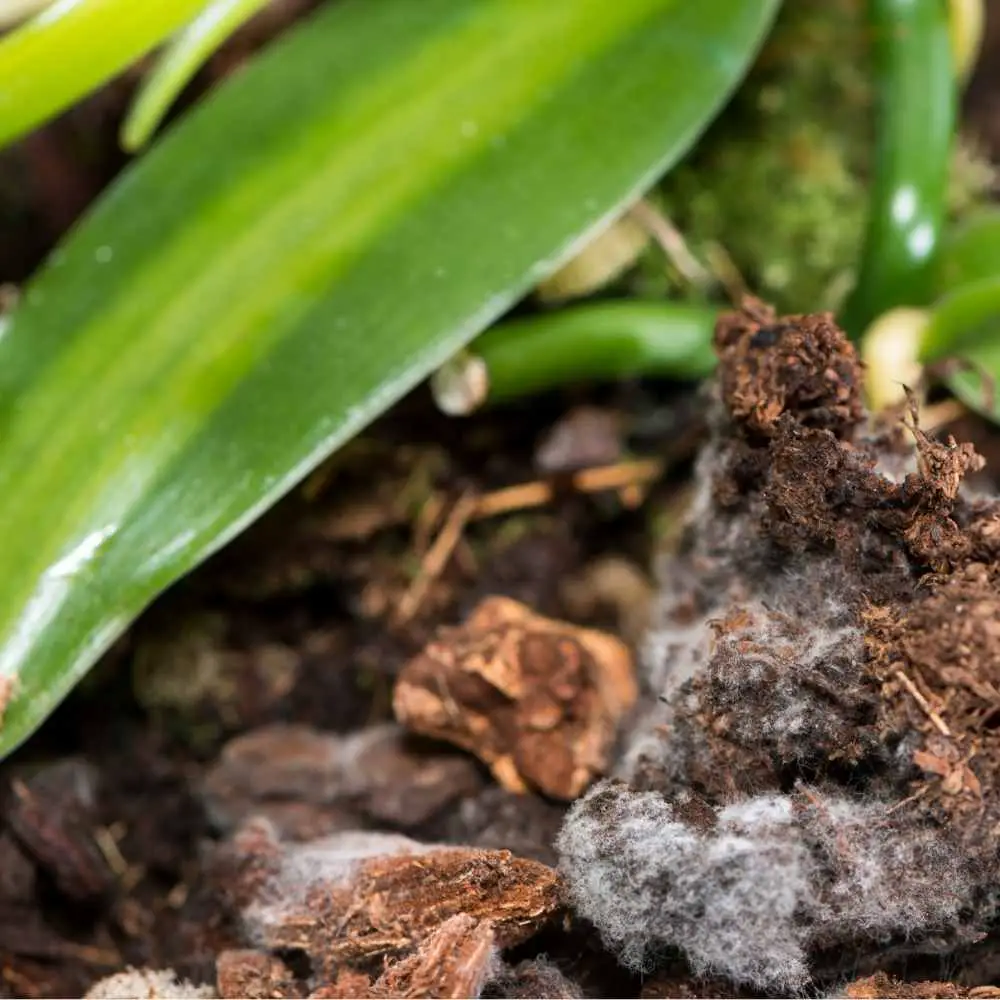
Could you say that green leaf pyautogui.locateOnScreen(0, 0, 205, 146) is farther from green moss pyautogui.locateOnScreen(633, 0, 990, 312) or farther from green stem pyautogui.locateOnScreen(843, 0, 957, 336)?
green stem pyautogui.locateOnScreen(843, 0, 957, 336)

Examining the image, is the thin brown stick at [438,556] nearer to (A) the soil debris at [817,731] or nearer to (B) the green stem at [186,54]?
(A) the soil debris at [817,731]

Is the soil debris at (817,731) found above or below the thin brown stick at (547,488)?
above

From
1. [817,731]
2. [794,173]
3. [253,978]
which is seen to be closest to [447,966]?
[253,978]

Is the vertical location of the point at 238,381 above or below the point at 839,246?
above

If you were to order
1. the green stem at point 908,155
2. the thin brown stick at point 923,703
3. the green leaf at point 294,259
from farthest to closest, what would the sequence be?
the green stem at point 908,155, the green leaf at point 294,259, the thin brown stick at point 923,703

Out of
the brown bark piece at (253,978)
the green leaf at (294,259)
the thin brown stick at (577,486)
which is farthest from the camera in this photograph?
the thin brown stick at (577,486)

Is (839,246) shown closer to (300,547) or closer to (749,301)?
(749,301)

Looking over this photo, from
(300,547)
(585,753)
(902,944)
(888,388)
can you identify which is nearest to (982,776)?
(902,944)

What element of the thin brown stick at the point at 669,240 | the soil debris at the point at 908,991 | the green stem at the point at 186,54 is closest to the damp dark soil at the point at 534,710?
the soil debris at the point at 908,991
